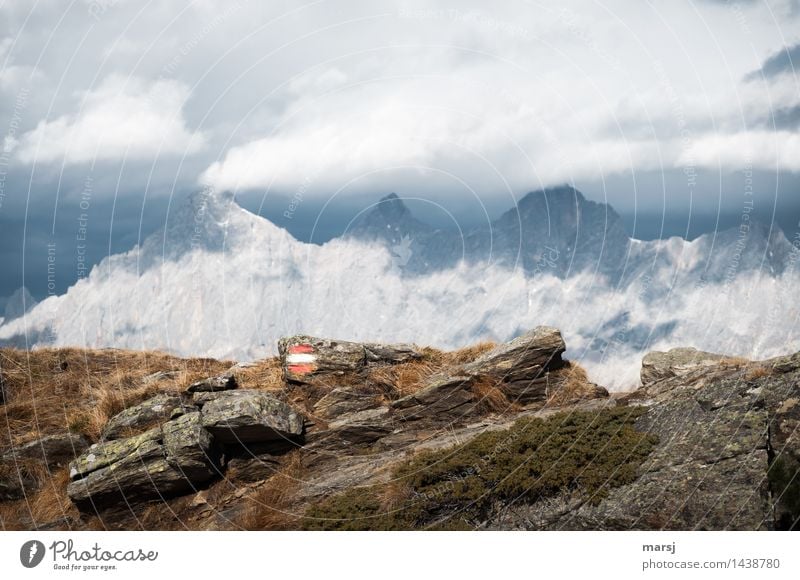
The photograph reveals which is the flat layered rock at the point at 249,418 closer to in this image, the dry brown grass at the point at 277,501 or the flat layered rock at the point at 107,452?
the dry brown grass at the point at 277,501

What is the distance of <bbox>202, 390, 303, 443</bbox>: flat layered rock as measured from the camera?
1955 cm

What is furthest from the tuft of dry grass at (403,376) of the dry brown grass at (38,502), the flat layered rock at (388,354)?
the dry brown grass at (38,502)

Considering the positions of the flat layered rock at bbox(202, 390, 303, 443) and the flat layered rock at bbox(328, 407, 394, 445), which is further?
the flat layered rock at bbox(328, 407, 394, 445)

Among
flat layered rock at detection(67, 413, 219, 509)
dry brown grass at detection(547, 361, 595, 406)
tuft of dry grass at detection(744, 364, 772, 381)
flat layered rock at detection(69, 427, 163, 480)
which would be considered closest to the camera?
tuft of dry grass at detection(744, 364, 772, 381)

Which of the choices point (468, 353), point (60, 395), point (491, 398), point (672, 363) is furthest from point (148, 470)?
point (672, 363)

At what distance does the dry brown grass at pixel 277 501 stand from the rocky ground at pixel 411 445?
0.18 ft

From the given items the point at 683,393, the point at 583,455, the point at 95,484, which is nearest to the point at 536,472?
the point at 583,455

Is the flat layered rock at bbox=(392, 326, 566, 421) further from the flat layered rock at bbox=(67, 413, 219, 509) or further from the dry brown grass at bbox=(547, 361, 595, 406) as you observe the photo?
the flat layered rock at bbox=(67, 413, 219, 509)

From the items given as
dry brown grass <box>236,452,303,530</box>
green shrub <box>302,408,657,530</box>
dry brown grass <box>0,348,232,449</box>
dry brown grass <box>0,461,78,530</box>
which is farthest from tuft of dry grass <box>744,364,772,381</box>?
dry brown grass <box>0,461,78,530</box>

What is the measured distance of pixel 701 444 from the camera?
55.6 feet

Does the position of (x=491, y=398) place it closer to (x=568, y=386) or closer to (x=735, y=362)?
(x=568, y=386)

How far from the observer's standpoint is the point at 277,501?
61.0 ft

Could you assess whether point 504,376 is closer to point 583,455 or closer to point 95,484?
point 583,455

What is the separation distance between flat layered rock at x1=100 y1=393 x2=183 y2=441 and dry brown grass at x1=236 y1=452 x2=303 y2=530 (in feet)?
13.0
